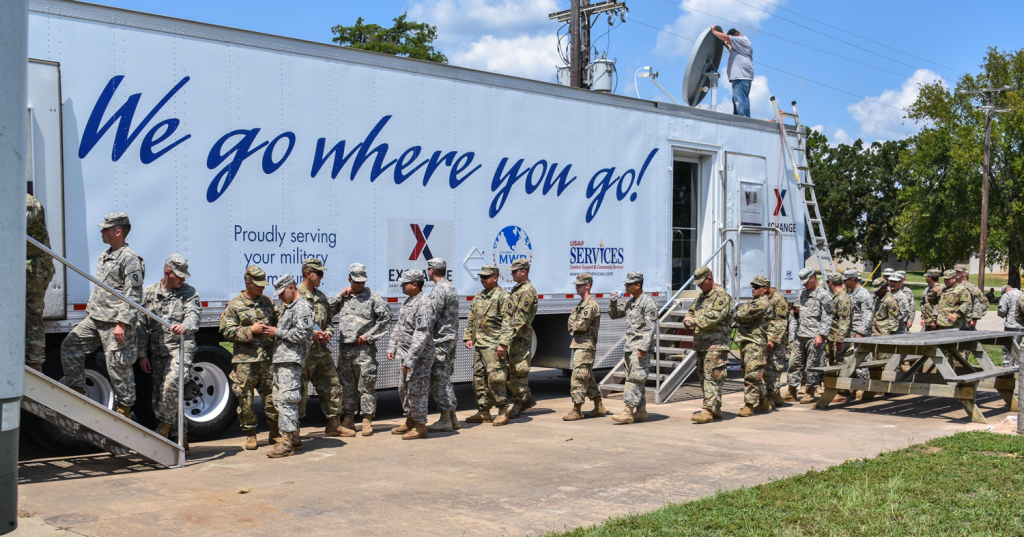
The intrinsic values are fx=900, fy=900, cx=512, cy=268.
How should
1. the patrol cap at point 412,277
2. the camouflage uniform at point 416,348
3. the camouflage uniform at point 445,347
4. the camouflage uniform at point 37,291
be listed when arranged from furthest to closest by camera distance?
the camouflage uniform at point 445,347, the patrol cap at point 412,277, the camouflage uniform at point 416,348, the camouflage uniform at point 37,291

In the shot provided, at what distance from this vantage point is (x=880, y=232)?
189 feet

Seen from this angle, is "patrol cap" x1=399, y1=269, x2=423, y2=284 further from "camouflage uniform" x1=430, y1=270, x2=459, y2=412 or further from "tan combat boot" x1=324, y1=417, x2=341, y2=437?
"tan combat boot" x1=324, y1=417, x2=341, y2=437

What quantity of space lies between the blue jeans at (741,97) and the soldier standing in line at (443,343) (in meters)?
6.42

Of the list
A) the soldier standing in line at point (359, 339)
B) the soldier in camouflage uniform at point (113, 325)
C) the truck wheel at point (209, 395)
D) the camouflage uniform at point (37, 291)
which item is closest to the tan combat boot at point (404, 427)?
the soldier standing in line at point (359, 339)

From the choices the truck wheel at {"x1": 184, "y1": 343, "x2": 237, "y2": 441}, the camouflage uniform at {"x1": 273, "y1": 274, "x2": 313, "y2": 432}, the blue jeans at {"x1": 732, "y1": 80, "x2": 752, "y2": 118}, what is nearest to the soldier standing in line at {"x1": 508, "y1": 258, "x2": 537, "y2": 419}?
the camouflage uniform at {"x1": 273, "y1": 274, "x2": 313, "y2": 432}

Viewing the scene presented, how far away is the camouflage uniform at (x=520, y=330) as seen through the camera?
31.4 feet

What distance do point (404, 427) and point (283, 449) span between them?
4.93 ft

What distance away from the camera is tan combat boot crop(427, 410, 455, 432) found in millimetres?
9000

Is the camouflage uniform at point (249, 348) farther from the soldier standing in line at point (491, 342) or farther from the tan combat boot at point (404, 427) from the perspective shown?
the soldier standing in line at point (491, 342)

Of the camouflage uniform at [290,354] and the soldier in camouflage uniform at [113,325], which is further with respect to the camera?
the camouflage uniform at [290,354]

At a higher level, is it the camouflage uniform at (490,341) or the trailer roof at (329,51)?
the trailer roof at (329,51)

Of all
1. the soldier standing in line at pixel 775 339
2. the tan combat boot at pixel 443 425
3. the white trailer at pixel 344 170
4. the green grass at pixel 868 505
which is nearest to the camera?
the green grass at pixel 868 505

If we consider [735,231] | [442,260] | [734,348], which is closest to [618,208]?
[735,231]

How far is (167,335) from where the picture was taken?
7.53 metres
